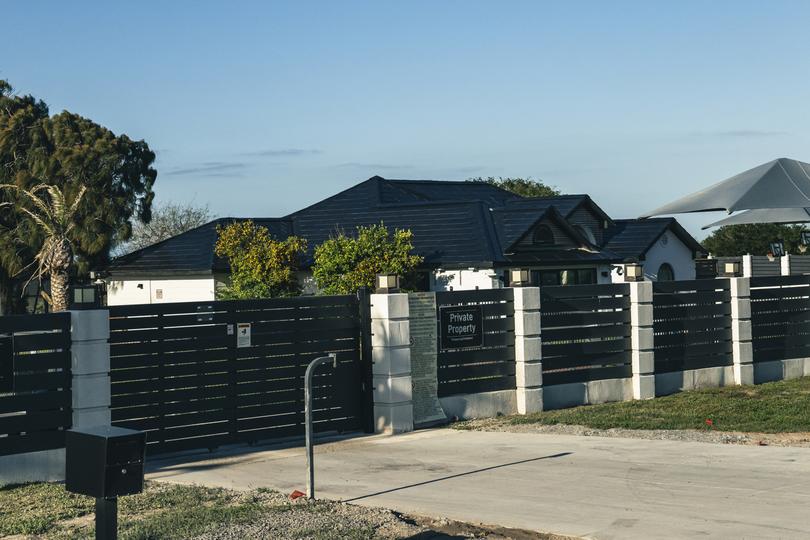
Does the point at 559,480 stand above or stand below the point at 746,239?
below

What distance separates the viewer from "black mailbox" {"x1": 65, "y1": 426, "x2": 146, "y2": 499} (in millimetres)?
7035

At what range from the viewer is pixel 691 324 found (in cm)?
1970

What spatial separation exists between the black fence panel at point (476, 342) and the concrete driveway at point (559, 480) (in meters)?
1.31

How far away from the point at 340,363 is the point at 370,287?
→ 64.7ft

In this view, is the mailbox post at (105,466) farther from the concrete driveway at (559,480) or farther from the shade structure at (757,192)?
the shade structure at (757,192)

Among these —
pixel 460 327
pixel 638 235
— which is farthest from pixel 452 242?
Answer: pixel 460 327

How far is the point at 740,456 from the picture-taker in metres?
12.8

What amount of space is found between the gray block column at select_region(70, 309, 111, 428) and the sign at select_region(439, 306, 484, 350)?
512 centimetres

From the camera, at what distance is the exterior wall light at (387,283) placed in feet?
50.5

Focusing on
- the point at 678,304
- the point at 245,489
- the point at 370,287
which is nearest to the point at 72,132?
the point at 370,287

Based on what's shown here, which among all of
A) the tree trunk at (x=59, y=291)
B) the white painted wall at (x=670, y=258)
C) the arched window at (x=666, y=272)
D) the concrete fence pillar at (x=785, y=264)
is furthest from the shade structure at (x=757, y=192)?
the arched window at (x=666, y=272)

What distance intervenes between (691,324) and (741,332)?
129 centimetres

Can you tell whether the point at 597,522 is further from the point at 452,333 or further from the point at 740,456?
the point at 452,333

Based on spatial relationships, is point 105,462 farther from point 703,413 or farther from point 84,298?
point 703,413
